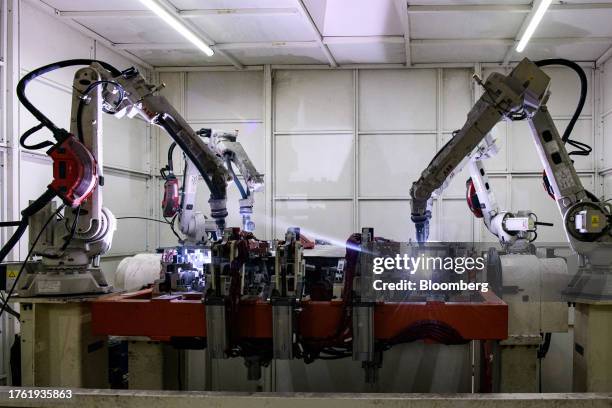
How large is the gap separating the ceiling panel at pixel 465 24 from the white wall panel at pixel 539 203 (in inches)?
83.0

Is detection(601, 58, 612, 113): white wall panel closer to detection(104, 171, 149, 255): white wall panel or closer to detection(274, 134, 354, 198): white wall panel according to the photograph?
detection(274, 134, 354, 198): white wall panel

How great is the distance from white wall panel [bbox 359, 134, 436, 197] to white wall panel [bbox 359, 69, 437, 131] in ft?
0.59

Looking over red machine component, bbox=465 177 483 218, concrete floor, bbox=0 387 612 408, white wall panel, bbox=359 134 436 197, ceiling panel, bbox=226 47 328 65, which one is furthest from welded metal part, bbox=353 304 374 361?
ceiling panel, bbox=226 47 328 65

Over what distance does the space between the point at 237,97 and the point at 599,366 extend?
19.0 ft

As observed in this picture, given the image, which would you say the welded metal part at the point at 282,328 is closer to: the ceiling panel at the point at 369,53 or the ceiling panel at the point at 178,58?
the ceiling panel at the point at 369,53

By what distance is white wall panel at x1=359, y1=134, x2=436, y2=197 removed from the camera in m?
6.81

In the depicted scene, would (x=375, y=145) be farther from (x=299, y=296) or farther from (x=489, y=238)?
(x=299, y=296)

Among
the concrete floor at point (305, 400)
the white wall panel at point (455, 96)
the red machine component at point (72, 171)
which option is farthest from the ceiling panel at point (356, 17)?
the concrete floor at point (305, 400)

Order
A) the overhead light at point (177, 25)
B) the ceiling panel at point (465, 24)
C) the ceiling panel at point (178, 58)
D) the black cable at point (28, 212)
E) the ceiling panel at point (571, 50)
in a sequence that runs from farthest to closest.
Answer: the ceiling panel at point (178, 58) < the ceiling panel at point (571, 50) < the ceiling panel at point (465, 24) < the overhead light at point (177, 25) < the black cable at point (28, 212)

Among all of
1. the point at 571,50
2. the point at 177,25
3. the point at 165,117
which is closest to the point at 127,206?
the point at 177,25

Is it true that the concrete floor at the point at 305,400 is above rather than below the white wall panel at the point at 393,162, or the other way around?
below

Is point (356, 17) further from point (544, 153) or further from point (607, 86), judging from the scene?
point (607, 86)

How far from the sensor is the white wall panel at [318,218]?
690 cm

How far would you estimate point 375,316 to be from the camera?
2709mm
